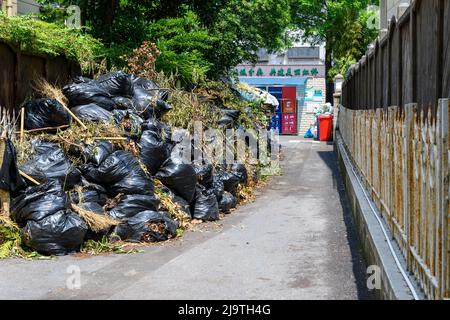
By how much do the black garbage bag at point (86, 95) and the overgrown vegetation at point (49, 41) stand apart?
75 cm

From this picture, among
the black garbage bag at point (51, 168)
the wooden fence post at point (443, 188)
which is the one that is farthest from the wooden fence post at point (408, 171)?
the black garbage bag at point (51, 168)

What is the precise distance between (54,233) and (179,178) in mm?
2479

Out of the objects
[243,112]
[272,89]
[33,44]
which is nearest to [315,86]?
[272,89]

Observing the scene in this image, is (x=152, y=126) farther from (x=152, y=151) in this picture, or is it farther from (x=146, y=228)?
(x=146, y=228)

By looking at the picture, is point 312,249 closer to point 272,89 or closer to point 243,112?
point 243,112

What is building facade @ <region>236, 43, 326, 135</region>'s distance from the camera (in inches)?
1454

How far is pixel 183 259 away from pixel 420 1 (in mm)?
3683

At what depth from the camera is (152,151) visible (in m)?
9.23

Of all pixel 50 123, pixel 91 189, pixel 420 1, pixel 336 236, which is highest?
pixel 420 1

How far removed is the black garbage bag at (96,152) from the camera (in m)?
8.52

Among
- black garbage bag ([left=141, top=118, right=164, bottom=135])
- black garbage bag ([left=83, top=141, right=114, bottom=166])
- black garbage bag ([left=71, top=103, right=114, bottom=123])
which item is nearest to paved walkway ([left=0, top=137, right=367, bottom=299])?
black garbage bag ([left=83, top=141, right=114, bottom=166])

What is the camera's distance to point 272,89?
126ft

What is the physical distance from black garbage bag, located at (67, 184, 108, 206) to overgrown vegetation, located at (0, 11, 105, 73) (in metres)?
2.56

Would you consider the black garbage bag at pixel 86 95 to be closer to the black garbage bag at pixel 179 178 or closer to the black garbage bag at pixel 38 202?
the black garbage bag at pixel 179 178
